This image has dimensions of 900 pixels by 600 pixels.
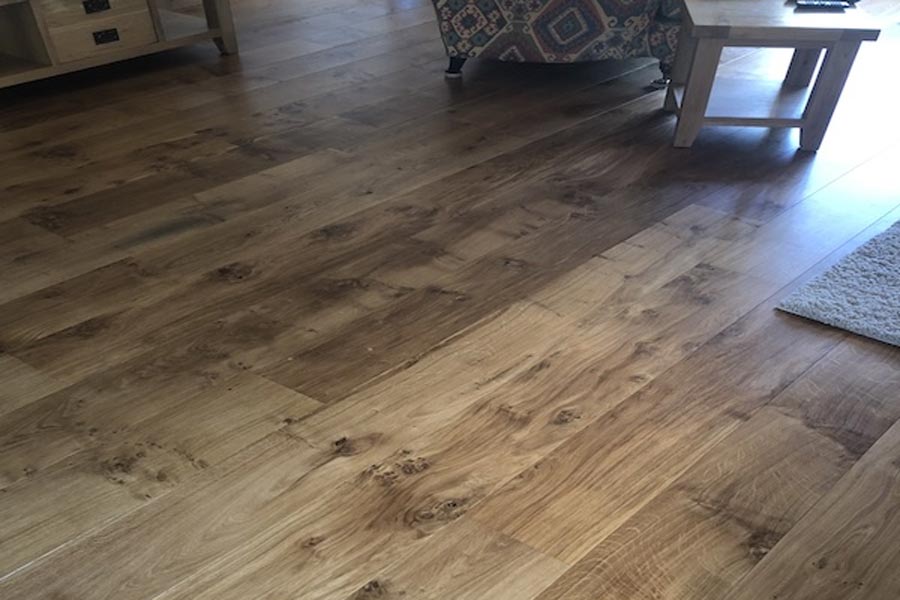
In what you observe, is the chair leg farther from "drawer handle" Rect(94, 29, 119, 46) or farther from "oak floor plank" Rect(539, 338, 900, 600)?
"oak floor plank" Rect(539, 338, 900, 600)

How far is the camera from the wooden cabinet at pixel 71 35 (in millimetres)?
2770

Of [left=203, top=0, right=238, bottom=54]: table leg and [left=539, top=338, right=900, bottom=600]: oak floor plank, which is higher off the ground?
[left=539, top=338, right=900, bottom=600]: oak floor plank

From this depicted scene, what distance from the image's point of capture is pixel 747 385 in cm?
153

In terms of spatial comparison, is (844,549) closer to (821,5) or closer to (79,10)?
(821,5)

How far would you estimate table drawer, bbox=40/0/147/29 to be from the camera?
2.78m

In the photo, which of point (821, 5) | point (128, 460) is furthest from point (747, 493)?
point (821, 5)

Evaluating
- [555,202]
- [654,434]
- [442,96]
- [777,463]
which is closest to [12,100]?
[442,96]

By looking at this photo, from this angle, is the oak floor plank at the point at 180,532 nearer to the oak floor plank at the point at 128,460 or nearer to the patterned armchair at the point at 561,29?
the oak floor plank at the point at 128,460

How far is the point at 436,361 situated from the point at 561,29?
1700 mm

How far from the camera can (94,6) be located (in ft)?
9.39

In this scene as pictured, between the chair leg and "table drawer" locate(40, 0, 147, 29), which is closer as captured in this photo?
"table drawer" locate(40, 0, 147, 29)

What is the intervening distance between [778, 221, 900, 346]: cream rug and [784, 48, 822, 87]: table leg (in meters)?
1.01

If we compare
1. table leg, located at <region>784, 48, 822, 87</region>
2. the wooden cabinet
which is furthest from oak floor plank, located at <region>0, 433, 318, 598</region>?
table leg, located at <region>784, 48, 822, 87</region>

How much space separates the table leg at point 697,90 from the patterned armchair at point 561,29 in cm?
48
